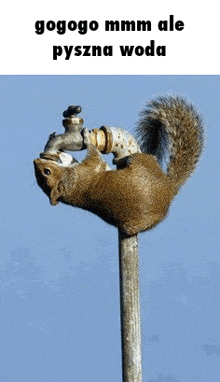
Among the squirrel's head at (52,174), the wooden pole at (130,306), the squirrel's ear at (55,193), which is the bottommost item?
the wooden pole at (130,306)

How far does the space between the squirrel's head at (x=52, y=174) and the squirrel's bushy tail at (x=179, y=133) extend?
293 mm

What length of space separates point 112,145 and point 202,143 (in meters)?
0.26

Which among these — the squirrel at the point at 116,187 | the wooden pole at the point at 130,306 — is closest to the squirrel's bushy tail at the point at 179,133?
the squirrel at the point at 116,187

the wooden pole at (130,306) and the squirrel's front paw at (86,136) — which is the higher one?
the squirrel's front paw at (86,136)

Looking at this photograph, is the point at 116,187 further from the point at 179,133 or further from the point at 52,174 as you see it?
the point at 179,133

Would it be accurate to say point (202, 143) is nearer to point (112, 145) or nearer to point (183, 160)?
point (183, 160)

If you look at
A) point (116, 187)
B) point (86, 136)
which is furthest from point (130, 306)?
point (86, 136)

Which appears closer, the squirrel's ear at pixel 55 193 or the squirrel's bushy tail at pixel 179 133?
the squirrel's ear at pixel 55 193

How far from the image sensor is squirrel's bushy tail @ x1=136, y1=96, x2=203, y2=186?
7.62ft

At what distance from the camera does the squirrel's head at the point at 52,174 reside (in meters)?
2.17

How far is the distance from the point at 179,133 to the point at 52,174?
0.37m

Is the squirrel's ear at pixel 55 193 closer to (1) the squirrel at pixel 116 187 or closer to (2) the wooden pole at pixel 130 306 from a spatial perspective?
(1) the squirrel at pixel 116 187

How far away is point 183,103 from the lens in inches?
92.0

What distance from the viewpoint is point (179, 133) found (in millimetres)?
2334
